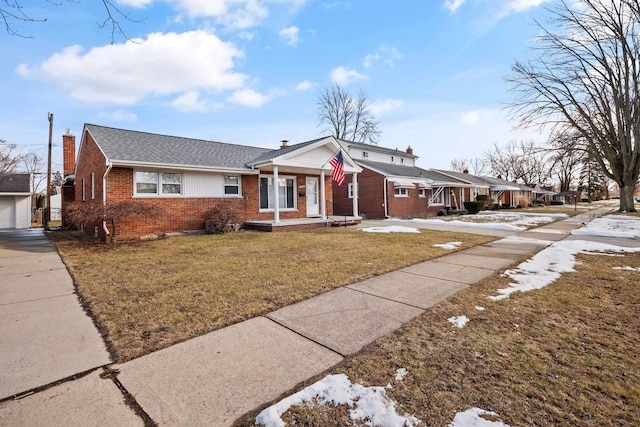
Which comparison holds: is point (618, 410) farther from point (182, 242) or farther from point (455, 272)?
point (182, 242)

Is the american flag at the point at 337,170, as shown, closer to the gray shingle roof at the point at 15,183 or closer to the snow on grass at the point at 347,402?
the snow on grass at the point at 347,402

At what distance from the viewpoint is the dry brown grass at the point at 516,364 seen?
212 centimetres

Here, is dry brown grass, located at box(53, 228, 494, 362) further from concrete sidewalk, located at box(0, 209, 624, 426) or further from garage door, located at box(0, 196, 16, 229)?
garage door, located at box(0, 196, 16, 229)

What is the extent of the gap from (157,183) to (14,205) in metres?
18.2

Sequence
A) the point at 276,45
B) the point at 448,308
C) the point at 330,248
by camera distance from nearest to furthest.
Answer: the point at 448,308 → the point at 330,248 → the point at 276,45

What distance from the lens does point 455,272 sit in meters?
6.18

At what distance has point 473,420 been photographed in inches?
79.6

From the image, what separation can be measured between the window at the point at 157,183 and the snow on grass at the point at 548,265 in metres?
11.8

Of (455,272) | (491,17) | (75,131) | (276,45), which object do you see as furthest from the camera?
(75,131)

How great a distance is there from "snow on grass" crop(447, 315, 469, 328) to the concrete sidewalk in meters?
0.44

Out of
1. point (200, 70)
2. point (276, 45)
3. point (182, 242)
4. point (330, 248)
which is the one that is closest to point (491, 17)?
point (276, 45)

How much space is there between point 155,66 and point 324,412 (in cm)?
1417

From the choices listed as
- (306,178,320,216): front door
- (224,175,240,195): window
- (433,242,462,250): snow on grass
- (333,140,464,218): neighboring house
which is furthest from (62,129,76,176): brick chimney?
(433,242,462,250): snow on grass

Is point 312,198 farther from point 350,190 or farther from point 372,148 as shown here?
point 372,148
